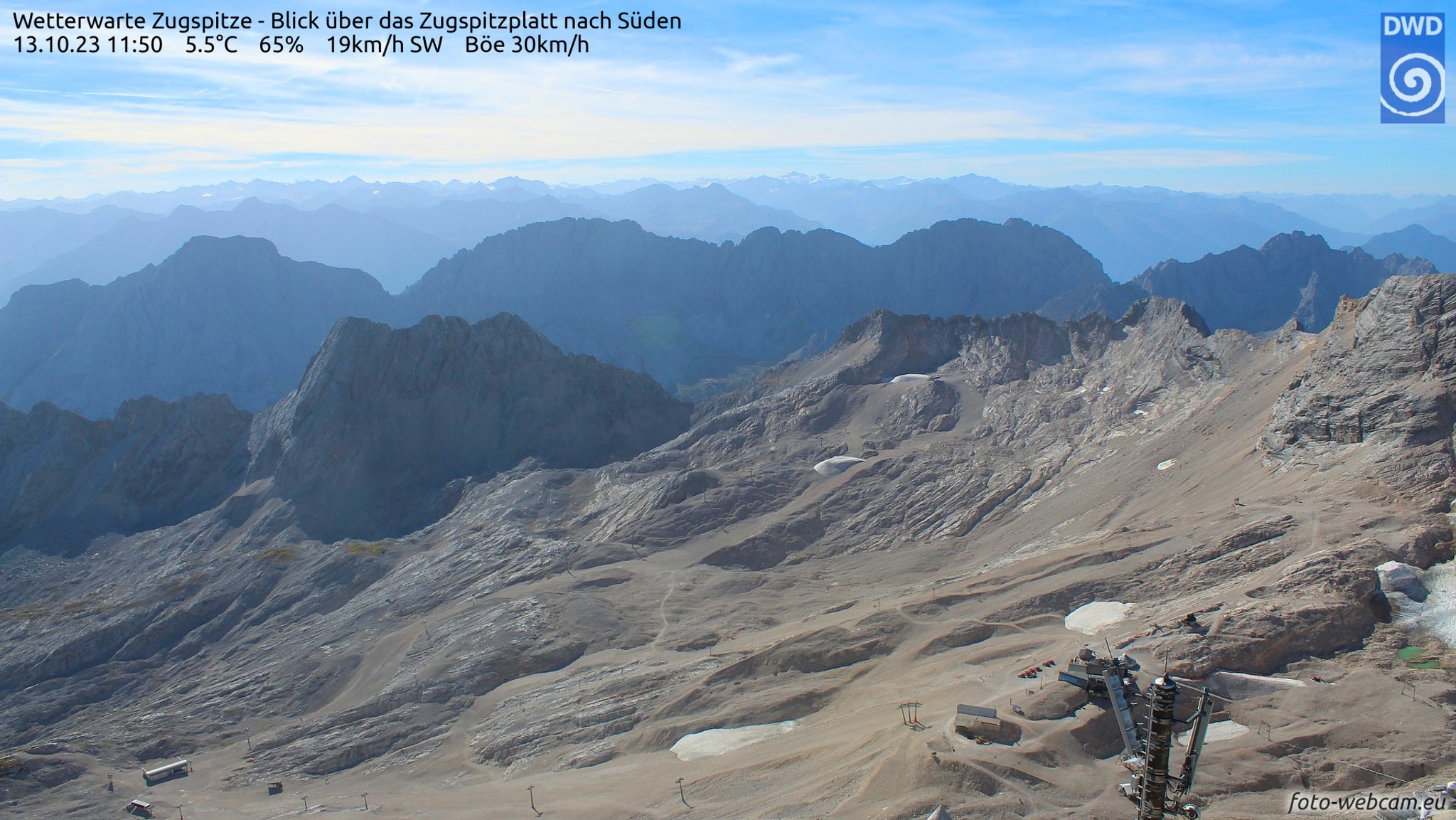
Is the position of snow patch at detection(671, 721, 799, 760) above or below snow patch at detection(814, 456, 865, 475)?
below

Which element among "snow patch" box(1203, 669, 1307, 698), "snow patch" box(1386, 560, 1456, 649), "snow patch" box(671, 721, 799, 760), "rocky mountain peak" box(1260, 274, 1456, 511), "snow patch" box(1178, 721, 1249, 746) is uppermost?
"rocky mountain peak" box(1260, 274, 1456, 511)

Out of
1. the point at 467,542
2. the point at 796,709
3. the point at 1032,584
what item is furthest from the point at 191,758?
the point at 1032,584

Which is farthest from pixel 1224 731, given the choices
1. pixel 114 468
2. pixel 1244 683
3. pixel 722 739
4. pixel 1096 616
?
pixel 114 468

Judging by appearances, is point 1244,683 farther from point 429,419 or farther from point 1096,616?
point 429,419

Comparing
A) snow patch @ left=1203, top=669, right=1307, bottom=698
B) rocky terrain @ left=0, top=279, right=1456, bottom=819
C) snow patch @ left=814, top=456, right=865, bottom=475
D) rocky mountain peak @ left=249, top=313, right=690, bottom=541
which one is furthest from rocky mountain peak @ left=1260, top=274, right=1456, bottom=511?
rocky mountain peak @ left=249, top=313, right=690, bottom=541

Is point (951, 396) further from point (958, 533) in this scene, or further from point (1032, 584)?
point (1032, 584)

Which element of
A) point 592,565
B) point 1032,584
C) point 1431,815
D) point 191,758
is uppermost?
point 1431,815

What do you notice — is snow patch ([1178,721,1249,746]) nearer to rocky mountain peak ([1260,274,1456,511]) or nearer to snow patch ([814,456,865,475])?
rocky mountain peak ([1260,274,1456,511])
